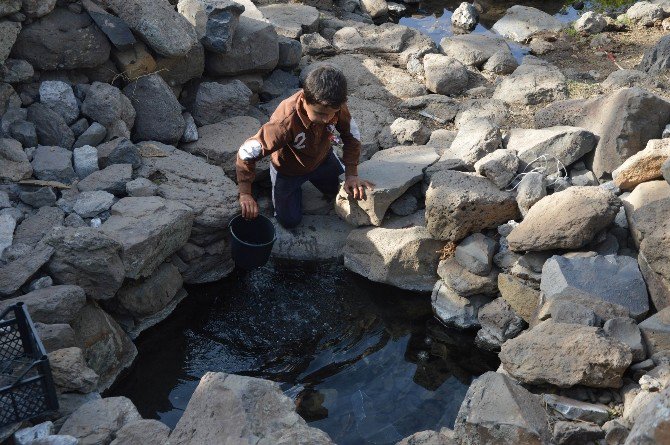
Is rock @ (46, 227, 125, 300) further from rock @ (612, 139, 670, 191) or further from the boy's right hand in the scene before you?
rock @ (612, 139, 670, 191)

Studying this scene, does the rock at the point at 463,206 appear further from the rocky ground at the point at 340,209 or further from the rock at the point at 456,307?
the rock at the point at 456,307

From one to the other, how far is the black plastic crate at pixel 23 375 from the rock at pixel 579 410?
255 centimetres

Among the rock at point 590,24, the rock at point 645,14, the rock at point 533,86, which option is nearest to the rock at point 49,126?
the rock at point 533,86

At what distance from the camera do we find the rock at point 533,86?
7.25 m

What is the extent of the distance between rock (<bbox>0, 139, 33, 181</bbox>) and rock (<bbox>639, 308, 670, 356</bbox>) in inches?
162

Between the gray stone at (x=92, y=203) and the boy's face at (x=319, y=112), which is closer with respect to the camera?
the boy's face at (x=319, y=112)

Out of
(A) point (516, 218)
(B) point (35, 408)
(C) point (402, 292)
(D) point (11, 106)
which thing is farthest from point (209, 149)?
(B) point (35, 408)

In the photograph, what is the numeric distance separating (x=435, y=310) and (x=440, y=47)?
389 centimetres

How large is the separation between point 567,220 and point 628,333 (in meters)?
0.98

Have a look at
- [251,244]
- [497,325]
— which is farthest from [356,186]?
[497,325]

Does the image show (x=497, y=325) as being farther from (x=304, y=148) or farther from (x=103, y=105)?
(x=103, y=105)

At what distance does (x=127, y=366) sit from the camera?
5254mm

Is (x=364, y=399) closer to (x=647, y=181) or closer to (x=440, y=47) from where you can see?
(x=647, y=181)

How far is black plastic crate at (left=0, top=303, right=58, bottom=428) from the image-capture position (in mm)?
3846
